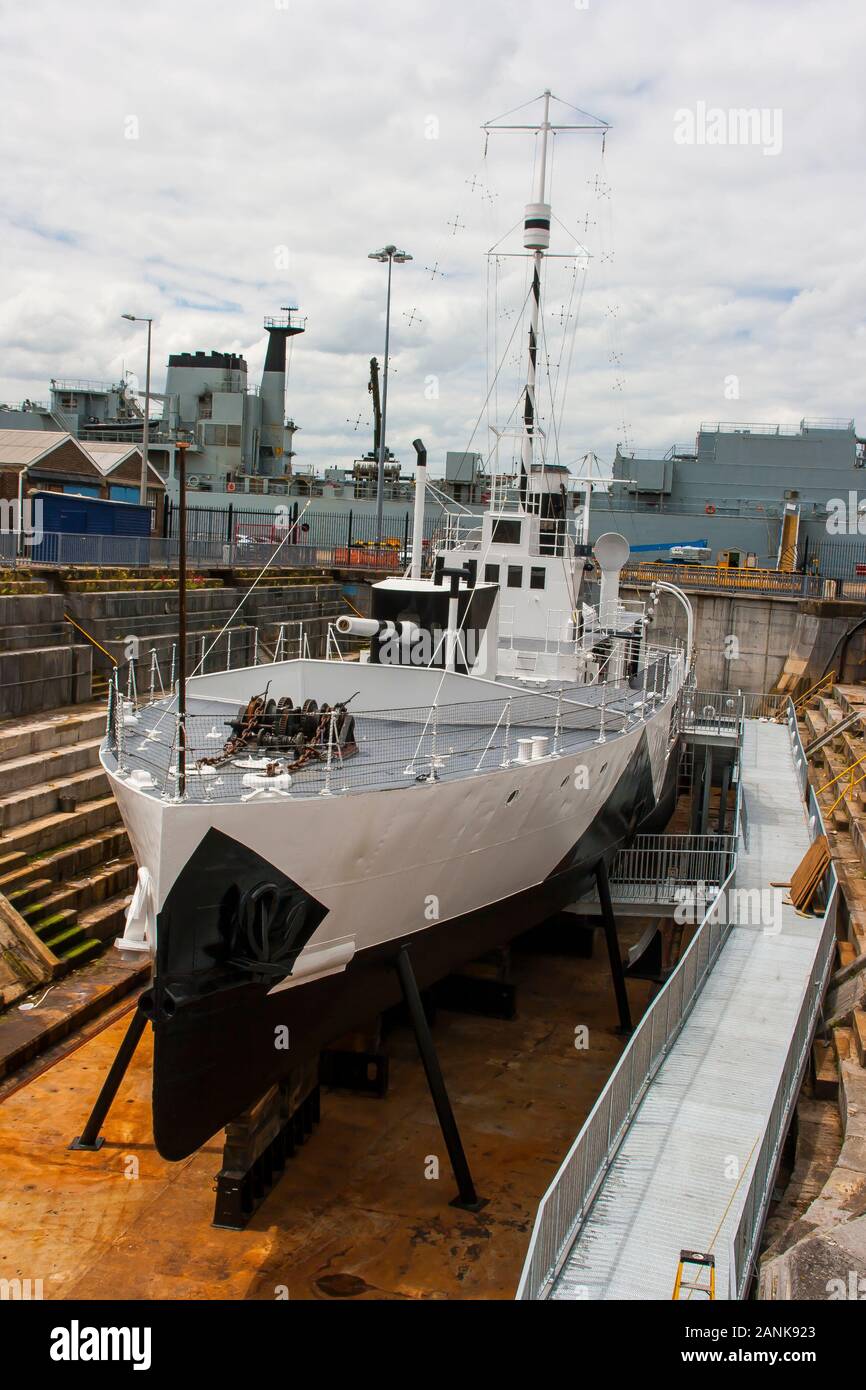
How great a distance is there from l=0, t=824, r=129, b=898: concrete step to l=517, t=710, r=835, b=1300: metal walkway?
9402mm

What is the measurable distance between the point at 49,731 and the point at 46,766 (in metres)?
1.03

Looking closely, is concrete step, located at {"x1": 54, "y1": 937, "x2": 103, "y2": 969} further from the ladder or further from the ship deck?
the ladder

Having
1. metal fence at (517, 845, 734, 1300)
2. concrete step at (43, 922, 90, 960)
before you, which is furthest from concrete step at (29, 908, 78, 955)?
metal fence at (517, 845, 734, 1300)

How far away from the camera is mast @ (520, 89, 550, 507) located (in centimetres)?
1933

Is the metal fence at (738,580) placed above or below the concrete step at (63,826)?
above

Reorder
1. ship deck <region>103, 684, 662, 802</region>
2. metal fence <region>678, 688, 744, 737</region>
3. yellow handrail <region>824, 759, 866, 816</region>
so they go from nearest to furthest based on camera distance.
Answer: ship deck <region>103, 684, 662, 802</region> < yellow handrail <region>824, 759, 866, 816</region> < metal fence <region>678, 688, 744, 737</region>

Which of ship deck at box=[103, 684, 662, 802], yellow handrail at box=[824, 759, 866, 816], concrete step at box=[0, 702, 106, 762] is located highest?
ship deck at box=[103, 684, 662, 802]

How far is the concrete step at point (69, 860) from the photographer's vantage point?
15.0 m

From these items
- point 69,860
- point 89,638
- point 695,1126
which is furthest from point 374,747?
point 89,638

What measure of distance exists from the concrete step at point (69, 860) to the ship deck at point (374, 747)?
3.17 meters

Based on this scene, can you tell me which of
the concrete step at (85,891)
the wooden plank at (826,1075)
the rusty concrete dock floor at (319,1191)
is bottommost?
the rusty concrete dock floor at (319,1191)

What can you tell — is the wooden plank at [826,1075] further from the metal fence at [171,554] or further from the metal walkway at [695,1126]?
the metal fence at [171,554]

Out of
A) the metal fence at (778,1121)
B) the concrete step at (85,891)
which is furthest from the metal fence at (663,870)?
the concrete step at (85,891)
